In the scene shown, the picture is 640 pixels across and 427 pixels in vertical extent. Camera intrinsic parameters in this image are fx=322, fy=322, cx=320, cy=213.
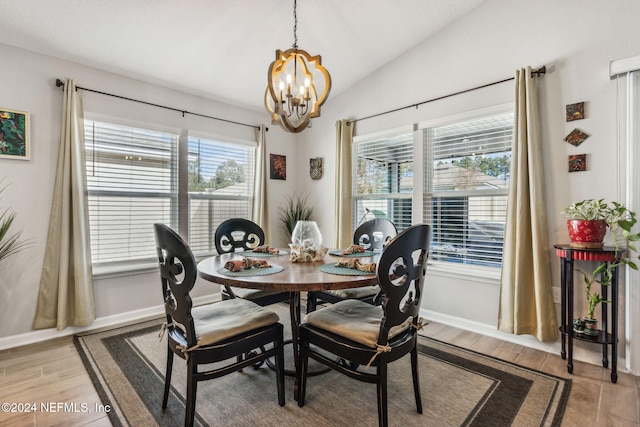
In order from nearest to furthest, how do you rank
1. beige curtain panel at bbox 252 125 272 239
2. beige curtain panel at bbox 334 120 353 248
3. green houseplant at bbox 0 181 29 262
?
green houseplant at bbox 0 181 29 262 → beige curtain panel at bbox 334 120 353 248 → beige curtain panel at bbox 252 125 272 239

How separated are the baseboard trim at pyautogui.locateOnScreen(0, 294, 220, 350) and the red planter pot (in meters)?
3.54

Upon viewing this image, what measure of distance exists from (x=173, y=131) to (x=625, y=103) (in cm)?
388

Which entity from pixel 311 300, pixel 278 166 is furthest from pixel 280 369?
pixel 278 166

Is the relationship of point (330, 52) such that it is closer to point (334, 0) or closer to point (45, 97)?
point (334, 0)

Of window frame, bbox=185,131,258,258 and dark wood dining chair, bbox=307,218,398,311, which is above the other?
window frame, bbox=185,131,258,258

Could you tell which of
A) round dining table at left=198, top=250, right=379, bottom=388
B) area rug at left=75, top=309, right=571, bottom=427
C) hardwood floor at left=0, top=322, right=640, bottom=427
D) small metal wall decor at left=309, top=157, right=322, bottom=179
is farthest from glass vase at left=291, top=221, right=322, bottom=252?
small metal wall decor at left=309, top=157, right=322, bottom=179

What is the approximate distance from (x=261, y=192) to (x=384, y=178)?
1.51m

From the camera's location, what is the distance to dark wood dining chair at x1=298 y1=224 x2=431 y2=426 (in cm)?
149

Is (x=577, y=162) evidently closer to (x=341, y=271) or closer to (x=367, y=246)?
(x=367, y=246)

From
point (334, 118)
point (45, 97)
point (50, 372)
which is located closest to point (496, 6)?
point (334, 118)

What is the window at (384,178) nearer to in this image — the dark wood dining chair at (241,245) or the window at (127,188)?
the dark wood dining chair at (241,245)

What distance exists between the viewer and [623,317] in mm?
2254

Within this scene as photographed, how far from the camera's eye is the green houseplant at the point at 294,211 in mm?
4273

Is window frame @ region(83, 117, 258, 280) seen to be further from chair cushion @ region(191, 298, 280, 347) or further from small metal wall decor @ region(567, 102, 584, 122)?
small metal wall decor @ region(567, 102, 584, 122)
